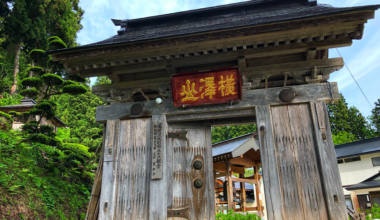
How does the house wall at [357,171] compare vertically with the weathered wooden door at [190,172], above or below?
above

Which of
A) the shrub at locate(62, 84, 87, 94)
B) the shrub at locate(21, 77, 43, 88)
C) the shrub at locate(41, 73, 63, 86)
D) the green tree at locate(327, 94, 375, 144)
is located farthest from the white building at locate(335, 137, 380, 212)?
the shrub at locate(21, 77, 43, 88)

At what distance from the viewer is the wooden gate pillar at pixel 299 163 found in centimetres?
493

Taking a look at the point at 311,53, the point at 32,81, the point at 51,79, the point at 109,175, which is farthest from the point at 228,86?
the point at 32,81

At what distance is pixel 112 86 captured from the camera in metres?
6.54

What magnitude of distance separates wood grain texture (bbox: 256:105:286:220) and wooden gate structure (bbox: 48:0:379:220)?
19mm

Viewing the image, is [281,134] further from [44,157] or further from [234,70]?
[44,157]

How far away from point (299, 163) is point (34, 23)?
24.1 meters

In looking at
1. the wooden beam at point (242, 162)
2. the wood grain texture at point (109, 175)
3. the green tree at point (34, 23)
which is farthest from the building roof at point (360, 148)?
the green tree at point (34, 23)

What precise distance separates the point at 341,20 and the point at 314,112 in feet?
6.04

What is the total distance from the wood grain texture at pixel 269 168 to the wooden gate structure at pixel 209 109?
0.06ft

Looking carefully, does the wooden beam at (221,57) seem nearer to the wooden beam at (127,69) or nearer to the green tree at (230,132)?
the wooden beam at (127,69)

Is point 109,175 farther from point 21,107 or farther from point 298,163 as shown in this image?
point 21,107

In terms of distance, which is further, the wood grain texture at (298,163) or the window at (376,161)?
the window at (376,161)

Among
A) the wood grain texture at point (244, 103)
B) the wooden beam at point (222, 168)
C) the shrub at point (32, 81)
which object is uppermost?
the shrub at point (32, 81)
